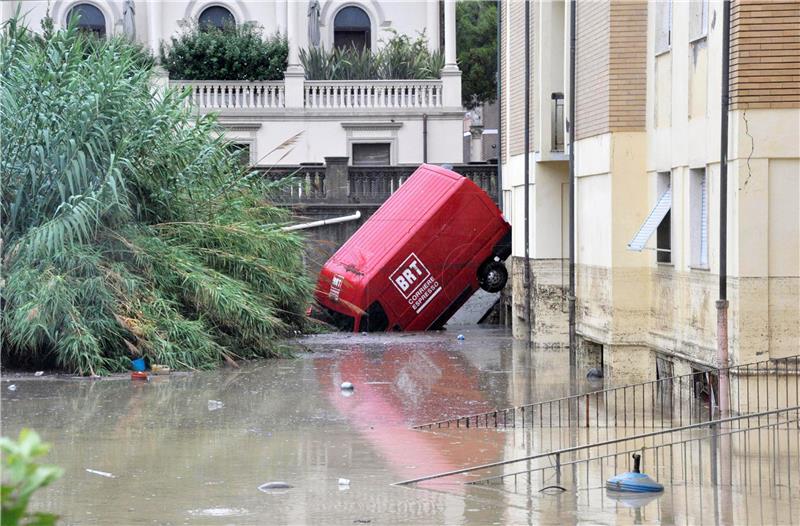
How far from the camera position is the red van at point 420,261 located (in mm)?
24609

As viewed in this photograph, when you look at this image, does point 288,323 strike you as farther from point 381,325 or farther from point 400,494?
point 400,494

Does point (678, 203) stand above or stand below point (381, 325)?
above

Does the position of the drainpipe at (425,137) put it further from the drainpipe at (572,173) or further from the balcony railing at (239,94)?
the drainpipe at (572,173)

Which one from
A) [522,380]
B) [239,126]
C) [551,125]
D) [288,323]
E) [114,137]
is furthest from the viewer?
[239,126]

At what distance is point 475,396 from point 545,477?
6058mm

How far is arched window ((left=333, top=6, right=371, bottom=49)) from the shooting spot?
45781mm

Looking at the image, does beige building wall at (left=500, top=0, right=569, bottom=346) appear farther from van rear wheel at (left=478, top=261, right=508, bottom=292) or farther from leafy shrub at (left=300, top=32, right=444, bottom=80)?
leafy shrub at (left=300, top=32, right=444, bottom=80)

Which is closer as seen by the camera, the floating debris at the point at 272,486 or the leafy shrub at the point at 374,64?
the floating debris at the point at 272,486

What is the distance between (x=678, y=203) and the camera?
51.0 feet

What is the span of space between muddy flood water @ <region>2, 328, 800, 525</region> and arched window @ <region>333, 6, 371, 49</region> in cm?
2725

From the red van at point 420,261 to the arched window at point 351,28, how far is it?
21130mm

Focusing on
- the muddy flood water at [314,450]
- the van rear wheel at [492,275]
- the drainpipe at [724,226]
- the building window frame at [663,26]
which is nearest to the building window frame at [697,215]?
the drainpipe at [724,226]

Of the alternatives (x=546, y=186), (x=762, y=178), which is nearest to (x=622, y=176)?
(x=762, y=178)

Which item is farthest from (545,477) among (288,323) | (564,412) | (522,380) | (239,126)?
(239,126)
